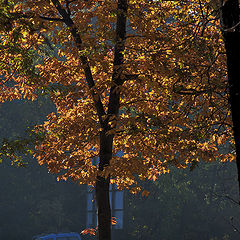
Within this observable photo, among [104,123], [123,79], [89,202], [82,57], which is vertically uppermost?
[82,57]

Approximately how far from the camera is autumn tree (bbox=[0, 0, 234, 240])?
10.3 meters

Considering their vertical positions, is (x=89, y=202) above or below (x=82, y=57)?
below

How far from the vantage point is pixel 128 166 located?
424 inches

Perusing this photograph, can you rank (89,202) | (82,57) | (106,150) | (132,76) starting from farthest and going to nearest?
(89,202), (106,150), (82,57), (132,76)

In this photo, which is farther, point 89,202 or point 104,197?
point 89,202

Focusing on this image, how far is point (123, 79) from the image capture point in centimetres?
1138

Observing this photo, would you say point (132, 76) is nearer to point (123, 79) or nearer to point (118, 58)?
point (123, 79)

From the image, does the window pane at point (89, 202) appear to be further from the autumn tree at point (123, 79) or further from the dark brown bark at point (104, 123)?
the dark brown bark at point (104, 123)

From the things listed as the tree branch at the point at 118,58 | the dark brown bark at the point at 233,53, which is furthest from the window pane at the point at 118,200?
the dark brown bark at the point at 233,53

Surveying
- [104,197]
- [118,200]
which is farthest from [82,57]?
[118,200]

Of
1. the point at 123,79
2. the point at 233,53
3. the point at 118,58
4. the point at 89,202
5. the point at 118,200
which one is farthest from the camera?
the point at 89,202

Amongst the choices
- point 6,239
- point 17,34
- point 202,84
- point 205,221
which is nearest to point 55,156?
point 17,34

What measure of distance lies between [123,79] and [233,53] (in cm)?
397

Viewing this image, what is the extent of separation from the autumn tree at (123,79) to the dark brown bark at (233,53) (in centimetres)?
158
